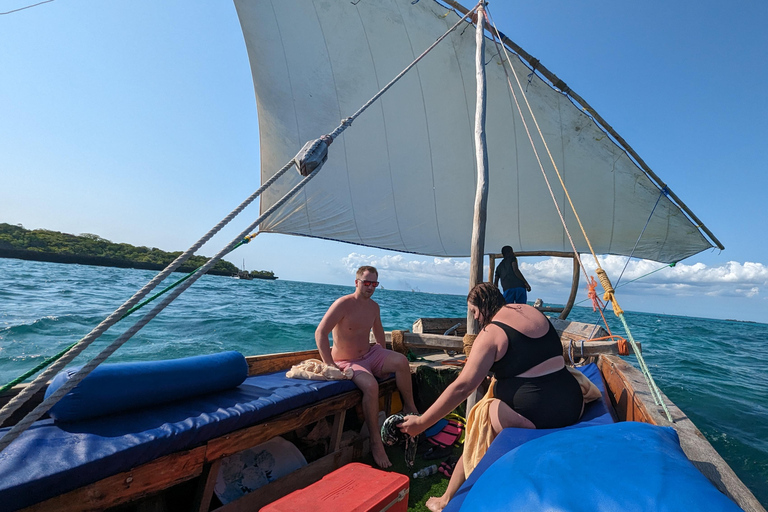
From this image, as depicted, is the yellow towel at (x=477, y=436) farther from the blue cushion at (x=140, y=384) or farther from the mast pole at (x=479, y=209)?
the blue cushion at (x=140, y=384)

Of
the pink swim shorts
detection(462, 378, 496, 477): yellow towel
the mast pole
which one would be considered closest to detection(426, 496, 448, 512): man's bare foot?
detection(462, 378, 496, 477): yellow towel

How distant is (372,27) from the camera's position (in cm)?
834

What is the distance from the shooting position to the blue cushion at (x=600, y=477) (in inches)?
38.4

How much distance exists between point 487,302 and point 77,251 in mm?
72628

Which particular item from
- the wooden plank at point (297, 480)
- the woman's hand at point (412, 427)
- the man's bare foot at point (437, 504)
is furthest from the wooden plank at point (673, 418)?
the wooden plank at point (297, 480)

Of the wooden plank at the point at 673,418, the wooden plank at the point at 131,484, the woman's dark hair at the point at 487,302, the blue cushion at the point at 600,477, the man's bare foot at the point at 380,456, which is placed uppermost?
the woman's dark hair at the point at 487,302

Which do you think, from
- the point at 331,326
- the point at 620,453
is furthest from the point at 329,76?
the point at 620,453

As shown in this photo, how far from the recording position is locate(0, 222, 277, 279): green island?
51625 mm

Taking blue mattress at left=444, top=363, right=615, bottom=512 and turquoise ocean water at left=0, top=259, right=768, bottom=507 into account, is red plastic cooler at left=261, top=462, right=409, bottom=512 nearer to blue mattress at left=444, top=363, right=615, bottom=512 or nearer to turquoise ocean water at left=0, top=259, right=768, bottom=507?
blue mattress at left=444, top=363, right=615, bottom=512

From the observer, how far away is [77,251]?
5725 centimetres

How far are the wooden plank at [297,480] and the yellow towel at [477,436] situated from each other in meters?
1.28

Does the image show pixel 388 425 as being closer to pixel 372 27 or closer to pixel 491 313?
pixel 491 313

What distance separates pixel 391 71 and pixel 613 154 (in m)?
5.86

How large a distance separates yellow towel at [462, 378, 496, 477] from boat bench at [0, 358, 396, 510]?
1.26 m
